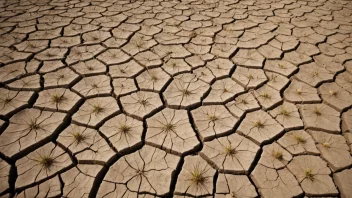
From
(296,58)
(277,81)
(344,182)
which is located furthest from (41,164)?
(296,58)

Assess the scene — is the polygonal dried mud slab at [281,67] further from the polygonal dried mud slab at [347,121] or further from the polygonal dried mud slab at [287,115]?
the polygonal dried mud slab at [347,121]

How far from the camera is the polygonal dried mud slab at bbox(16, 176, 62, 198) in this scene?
1.27 metres

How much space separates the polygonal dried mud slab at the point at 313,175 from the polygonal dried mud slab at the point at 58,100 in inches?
66.1

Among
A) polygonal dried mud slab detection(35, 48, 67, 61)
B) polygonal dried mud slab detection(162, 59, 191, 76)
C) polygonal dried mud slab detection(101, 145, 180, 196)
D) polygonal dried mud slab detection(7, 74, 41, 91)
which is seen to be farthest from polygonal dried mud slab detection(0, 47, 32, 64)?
polygonal dried mud slab detection(101, 145, 180, 196)

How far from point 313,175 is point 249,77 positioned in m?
1.06

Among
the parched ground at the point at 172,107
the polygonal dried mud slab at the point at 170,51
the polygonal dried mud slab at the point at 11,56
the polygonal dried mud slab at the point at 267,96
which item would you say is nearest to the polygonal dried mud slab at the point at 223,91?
the parched ground at the point at 172,107

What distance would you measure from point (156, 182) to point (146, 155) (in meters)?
0.21

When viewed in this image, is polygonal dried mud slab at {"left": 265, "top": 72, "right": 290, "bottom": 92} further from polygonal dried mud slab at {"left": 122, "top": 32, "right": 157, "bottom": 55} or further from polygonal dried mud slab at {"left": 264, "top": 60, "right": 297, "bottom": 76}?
polygonal dried mud slab at {"left": 122, "top": 32, "right": 157, "bottom": 55}

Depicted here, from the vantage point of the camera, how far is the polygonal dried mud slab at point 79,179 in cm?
129

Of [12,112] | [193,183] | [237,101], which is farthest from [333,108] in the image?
[12,112]

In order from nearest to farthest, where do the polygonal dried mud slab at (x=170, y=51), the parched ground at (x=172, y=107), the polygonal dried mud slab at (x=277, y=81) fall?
the parched ground at (x=172, y=107)
the polygonal dried mud slab at (x=277, y=81)
the polygonal dried mud slab at (x=170, y=51)

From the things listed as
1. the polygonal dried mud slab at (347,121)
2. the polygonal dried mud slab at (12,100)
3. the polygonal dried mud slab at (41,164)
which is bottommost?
the polygonal dried mud slab at (347,121)

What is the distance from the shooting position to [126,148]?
1532 mm

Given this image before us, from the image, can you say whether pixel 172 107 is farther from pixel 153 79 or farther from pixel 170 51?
pixel 170 51
